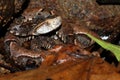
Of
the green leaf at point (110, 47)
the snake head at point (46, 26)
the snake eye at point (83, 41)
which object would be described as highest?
the green leaf at point (110, 47)

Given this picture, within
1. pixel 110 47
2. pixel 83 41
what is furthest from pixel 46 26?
pixel 110 47

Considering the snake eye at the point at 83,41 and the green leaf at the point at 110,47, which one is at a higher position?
the green leaf at the point at 110,47

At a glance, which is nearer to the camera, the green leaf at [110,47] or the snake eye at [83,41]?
the green leaf at [110,47]

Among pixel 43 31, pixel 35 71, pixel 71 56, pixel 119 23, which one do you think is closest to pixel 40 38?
pixel 43 31

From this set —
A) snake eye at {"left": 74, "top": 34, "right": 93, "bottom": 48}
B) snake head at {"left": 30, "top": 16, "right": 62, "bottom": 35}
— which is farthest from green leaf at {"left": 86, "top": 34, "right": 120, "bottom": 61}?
snake head at {"left": 30, "top": 16, "right": 62, "bottom": 35}

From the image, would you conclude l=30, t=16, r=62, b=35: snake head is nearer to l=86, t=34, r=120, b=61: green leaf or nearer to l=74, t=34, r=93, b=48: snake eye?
l=74, t=34, r=93, b=48: snake eye

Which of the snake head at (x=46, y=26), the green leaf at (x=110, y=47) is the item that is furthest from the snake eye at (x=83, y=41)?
the green leaf at (x=110, y=47)

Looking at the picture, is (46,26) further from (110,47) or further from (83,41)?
(110,47)

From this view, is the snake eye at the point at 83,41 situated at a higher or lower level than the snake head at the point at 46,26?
lower

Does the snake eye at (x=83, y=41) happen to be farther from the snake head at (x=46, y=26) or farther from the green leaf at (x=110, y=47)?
the green leaf at (x=110, y=47)
